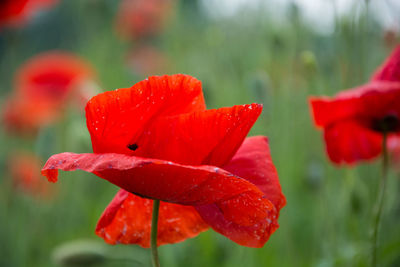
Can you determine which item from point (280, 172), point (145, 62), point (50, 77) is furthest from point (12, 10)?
point (145, 62)

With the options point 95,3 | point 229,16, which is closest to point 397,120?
point 229,16

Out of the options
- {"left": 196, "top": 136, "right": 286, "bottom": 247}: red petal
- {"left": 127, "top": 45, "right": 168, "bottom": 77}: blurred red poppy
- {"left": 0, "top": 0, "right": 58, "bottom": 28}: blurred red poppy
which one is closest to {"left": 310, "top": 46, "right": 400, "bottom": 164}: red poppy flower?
{"left": 196, "top": 136, "right": 286, "bottom": 247}: red petal

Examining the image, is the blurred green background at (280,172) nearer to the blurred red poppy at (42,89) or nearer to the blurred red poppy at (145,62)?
the blurred red poppy at (42,89)

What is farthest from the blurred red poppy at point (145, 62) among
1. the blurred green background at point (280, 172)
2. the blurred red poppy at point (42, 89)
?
the blurred red poppy at point (42, 89)

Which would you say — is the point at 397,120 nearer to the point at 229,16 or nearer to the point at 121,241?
the point at 121,241

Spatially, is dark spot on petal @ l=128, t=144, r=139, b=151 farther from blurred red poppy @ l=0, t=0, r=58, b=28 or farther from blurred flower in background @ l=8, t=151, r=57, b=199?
blurred red poppy @ l=0, t=0, r=58, b=28

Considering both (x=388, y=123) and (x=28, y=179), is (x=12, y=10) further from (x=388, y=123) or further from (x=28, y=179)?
(x=388, y=123)

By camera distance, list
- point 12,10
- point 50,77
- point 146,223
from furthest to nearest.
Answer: point 50,77, point 12,10, point 146,223
